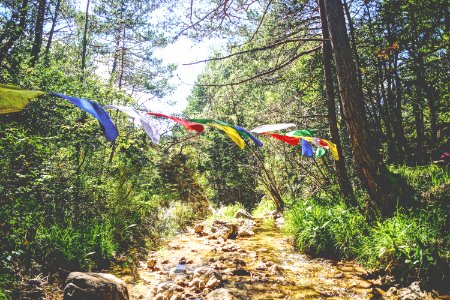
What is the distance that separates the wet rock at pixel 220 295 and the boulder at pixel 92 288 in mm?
1069

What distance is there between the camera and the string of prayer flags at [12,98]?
162 cm

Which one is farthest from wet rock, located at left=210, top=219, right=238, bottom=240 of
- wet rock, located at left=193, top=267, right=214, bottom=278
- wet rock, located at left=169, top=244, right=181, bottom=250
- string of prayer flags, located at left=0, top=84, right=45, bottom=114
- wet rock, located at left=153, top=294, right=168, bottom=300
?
string of prayer flags, located at left=0, top=84, right=45, bottom=114

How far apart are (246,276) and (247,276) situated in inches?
0.6

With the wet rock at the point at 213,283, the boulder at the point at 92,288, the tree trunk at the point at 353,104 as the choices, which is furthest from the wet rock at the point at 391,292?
the boulder at the point at 92,288

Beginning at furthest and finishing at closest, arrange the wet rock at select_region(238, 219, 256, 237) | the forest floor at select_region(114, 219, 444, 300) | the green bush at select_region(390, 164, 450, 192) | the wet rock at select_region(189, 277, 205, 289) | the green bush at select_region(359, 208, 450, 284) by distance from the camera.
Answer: the wet rock at select_region(238, 219, 256, 237), the green bush at select_region(390, 164, 450, 192), the wet rock at select_region(189, 277, 205, 289), the forest floor at select_region(114, 219, 444, 300), the green bush at select_region(359, 208, 450, 284)

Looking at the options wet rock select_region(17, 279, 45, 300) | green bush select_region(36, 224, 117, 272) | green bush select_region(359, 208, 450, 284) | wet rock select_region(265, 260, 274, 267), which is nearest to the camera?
wet rock select_region(17, 279, 45, 300)

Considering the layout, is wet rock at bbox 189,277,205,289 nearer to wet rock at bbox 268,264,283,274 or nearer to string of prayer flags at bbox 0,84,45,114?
wet rock at bbox 268,264,283,274

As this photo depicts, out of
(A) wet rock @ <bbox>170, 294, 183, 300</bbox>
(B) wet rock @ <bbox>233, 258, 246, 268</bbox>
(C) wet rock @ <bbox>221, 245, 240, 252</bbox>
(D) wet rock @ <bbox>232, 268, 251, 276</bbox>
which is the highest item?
(A) wet rock @ <bbox>170, 294, 183, 300</bbox>

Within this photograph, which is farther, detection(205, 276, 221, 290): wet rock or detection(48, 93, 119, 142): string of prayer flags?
detection(205, 276, 221, 290): wet rock

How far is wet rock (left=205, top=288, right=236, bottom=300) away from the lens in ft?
11.4

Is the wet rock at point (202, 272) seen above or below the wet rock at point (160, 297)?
below

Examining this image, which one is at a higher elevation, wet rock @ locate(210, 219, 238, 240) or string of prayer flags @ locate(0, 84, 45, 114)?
string of prayer flags @ locate(0, 84, 45, 114)

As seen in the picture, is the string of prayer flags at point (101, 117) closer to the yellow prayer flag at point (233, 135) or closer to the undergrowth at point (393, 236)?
the yellow prayer flag at point (233, 135)

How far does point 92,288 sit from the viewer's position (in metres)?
2.90
